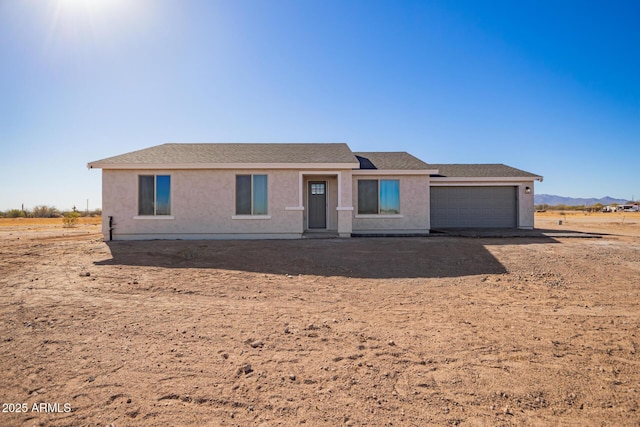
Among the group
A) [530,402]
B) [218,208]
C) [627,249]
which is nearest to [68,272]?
[218,208]

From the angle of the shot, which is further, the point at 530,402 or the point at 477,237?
the point at 477,237

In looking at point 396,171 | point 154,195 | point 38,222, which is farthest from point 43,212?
point 396,171

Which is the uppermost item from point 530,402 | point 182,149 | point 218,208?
point 182,149

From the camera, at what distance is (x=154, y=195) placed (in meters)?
12.8

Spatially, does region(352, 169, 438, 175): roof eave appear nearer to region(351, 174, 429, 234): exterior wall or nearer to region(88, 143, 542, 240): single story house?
region(88, 143, 542, 240): single story house

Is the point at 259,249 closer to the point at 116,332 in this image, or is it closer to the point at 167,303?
the point at 167,303

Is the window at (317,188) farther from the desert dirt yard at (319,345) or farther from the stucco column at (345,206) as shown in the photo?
the desert dirt yard at (319,345)

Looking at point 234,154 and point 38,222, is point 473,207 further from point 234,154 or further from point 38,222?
point 38,222

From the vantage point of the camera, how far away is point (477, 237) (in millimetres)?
12953

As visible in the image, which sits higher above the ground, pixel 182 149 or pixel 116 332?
pixel 182 149

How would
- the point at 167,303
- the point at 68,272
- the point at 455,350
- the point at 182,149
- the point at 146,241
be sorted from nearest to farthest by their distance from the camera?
the point at 455,350 < the point at 167,303 < the point at 68,272 < the point at 146,241 < the point at 182,149

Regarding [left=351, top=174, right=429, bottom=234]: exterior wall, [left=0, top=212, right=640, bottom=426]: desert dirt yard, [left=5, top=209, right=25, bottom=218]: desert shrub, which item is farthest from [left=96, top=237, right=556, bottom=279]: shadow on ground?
[left=5, top=209, right=25, bottom=218]: desert shrub

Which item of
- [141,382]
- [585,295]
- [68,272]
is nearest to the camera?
[141,382]

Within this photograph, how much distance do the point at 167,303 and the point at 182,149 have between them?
34.6ft
